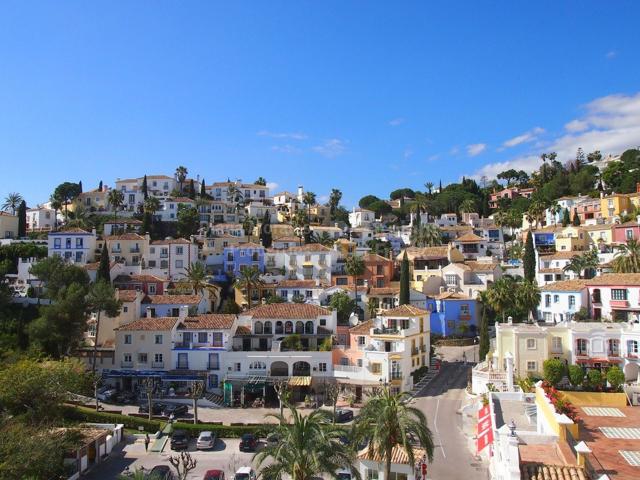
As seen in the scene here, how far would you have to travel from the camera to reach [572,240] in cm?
8362

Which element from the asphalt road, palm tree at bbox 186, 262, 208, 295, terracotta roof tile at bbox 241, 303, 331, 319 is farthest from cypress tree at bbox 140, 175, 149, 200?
the asphalt road

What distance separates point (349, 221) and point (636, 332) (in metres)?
82.3

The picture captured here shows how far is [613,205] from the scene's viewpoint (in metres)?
98.5

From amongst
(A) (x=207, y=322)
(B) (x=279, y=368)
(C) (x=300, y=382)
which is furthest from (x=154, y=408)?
(C) (x=300, y=382)

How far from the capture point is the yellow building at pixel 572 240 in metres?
83.4

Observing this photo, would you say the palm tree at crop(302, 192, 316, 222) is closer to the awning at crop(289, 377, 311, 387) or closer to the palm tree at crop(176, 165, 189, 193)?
the palm tree at crop(176, 165, 189, 193)

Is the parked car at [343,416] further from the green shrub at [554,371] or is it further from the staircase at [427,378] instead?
the green shrub at [554,371]

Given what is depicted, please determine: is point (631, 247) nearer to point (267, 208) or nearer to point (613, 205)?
point (613, 205)

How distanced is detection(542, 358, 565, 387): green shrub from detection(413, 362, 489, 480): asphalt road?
6.69 m

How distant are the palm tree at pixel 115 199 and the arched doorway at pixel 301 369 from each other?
57.1 metres

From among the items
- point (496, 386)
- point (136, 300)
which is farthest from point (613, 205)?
point (136, 300)

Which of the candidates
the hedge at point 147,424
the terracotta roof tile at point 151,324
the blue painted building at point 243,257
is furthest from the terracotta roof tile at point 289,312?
the blue painted building at point 243,257

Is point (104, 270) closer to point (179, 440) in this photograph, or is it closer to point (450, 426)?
point (179, 440)

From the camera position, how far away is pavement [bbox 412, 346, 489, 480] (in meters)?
33.0
